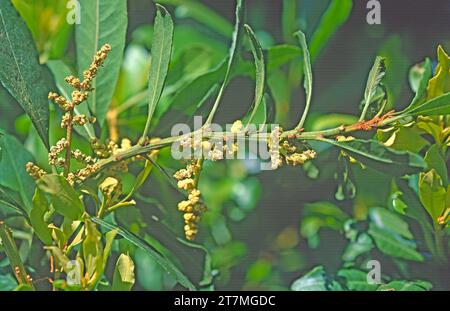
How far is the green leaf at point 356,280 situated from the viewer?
117 centimetres

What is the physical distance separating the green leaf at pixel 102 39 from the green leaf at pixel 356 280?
1.43 feet

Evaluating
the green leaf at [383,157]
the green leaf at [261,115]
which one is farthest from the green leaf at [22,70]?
the green leaf at [383,157]

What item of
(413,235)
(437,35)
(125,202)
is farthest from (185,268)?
(437,35)

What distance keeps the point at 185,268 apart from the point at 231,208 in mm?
290

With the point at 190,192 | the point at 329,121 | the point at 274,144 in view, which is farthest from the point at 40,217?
the point at 329,121

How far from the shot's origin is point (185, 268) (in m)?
1.22

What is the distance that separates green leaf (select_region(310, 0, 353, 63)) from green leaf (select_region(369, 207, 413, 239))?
13.0 inches

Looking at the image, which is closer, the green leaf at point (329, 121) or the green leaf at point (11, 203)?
the green leaf at point (11, 203)

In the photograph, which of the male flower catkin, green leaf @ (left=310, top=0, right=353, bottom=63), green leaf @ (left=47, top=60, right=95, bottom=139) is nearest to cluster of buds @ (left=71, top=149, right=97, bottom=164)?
the male flower catkin

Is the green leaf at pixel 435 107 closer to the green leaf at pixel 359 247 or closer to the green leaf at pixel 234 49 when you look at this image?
the green leaf at pixel 234 49

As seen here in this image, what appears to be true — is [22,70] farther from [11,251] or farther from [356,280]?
[356,280]

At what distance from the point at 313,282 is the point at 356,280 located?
64mm

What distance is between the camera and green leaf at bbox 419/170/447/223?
3.43 feet

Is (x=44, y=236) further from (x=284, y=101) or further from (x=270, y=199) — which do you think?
(x=284, y=101)
